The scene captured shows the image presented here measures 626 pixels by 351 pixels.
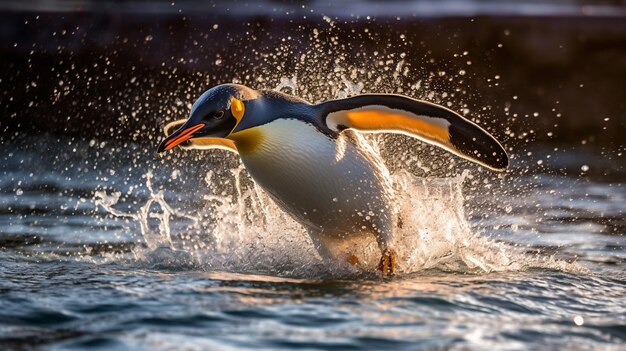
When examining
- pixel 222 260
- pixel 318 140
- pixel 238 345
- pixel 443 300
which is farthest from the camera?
pixel 222 260

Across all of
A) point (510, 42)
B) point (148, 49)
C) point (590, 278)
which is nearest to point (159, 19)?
point (148, 49)

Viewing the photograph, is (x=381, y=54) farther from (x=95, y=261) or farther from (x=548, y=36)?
(x=95, y=261)

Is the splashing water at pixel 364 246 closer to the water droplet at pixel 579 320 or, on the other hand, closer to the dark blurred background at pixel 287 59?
the water droplet at pixel 579 320

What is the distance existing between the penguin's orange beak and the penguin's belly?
0.29 meters

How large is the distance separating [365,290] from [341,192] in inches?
25.1

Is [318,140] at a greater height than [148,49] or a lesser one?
lesser

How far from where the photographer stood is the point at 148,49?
14227 mm

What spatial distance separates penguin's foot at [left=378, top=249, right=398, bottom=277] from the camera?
199 inches

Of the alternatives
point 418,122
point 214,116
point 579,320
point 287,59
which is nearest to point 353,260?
point 418,122

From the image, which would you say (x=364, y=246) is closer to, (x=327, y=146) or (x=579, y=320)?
(x=327, y=146)

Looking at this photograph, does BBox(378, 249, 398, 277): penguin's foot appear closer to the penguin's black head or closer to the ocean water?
Answer: the ocean water

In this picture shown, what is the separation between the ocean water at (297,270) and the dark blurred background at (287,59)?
3245 millimetres

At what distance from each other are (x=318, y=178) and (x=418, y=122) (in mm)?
649

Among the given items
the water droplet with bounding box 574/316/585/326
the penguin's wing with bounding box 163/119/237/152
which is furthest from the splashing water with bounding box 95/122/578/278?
the water droplet with bounding box 574/316/585/326
